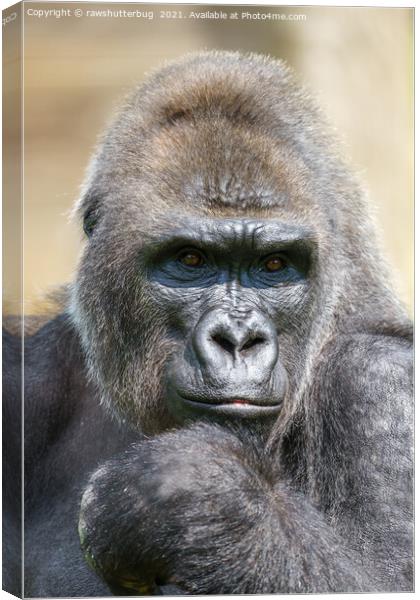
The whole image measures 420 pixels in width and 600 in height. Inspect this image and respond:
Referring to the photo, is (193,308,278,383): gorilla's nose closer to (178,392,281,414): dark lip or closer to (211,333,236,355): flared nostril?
(211,333,236,355): flared nostril

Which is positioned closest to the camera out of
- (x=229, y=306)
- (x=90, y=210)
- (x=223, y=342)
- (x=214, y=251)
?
(x=223, y=342)

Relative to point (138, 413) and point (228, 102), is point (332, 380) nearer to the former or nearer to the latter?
point (138, 413)

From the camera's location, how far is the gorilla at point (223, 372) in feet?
18.6

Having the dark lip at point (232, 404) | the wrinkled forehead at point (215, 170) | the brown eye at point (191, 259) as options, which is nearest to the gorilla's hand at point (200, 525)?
the dark lip at point (232, 404)

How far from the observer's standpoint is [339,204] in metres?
6.96

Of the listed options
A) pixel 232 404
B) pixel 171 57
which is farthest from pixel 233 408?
pixel 171 57

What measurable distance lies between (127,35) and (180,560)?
296 cm

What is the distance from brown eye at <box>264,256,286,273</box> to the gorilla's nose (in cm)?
36

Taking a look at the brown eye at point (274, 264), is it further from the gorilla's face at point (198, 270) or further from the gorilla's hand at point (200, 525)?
the gorilla's hand at point (200, 525)

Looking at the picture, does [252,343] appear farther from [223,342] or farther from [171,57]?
[171,57]

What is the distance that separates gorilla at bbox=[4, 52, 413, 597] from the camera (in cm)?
568

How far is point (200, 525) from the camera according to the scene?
5.58m

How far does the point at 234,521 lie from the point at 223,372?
2.36 ft

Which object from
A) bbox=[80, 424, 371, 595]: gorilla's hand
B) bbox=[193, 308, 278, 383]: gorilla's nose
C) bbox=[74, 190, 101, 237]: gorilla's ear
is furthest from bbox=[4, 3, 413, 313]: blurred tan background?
bbox=[80, 424, 371, 595]: gorilla's hand
